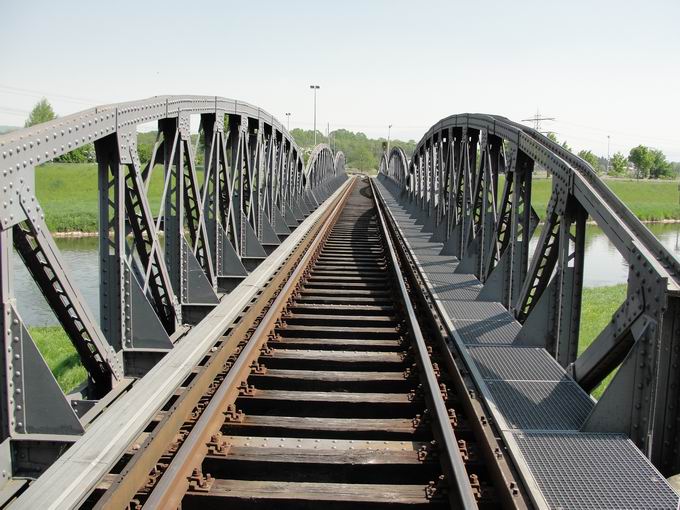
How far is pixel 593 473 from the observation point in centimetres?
411

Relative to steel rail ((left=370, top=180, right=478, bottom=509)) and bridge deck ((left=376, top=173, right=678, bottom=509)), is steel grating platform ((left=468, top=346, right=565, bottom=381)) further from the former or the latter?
steel rail ((left=370, top=180, right=478, bottom=509))

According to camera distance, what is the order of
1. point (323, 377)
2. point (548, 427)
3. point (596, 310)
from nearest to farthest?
1. point (548, 427)
2. point (323, 377)
3. point (596, 310)

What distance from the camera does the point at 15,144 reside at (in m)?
4.41

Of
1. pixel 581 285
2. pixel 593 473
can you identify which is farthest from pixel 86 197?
pixel 593 473

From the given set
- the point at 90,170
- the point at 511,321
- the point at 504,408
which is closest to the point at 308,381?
the point at 504,408

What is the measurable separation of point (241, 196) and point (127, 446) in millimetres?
8347

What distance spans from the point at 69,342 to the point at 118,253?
9.21 meters

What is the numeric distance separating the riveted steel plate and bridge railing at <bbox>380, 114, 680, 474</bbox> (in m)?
0.25

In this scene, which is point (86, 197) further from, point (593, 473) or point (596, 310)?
point (593, 473)

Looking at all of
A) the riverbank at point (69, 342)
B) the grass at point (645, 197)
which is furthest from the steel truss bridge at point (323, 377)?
the grass at point (645, 197)

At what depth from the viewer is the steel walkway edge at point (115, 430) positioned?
3.63 meters

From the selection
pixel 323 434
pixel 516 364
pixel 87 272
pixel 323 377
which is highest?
pixel 516 364

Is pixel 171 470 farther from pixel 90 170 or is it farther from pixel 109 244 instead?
pixel 90 170

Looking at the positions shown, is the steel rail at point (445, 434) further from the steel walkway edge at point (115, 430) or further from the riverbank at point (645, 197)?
the riverbank at point (645, 197)
